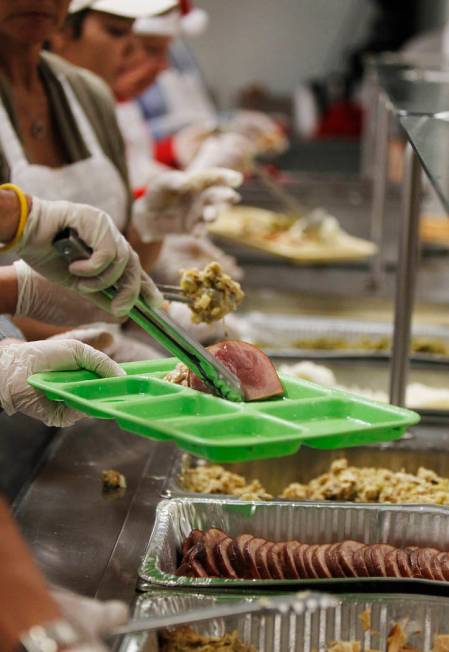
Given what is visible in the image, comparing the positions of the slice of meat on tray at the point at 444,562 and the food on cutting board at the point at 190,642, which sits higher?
the food on cutting board at the point at 190,642

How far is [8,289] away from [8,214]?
1.48 feet

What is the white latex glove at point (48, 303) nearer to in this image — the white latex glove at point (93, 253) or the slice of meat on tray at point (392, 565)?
the white latex glove at point (93, 253)

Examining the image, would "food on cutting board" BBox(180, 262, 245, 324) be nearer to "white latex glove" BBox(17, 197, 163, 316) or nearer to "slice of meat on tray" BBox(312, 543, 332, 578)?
"white latex glove" BBox(17, 197, 163, 316)

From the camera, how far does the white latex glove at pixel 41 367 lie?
1495 mm

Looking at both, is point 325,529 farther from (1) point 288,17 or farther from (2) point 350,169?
(1) point 288,17

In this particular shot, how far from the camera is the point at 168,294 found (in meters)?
1.80

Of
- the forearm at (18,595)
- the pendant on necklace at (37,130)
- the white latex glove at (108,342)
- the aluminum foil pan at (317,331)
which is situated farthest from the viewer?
the aluminum foil pan at (317,331)

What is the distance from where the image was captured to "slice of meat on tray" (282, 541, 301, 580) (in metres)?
1.69

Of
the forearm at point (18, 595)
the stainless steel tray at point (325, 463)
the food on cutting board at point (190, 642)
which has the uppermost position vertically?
the forearm at point (18, 595)

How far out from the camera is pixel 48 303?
194cm

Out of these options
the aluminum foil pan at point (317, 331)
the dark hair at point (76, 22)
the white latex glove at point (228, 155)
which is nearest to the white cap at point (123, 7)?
the dark hair at point (76, 22)

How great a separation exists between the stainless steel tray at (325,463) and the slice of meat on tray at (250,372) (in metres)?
0.77

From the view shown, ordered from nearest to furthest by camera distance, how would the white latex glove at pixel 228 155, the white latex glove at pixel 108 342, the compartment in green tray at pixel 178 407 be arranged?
1. the compartment in green tray at pixel 178 407
2. the white latex glove at pixel 108 342
3. the white latex glove at pixel 228 155

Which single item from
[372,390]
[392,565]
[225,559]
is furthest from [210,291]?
[372,390]
